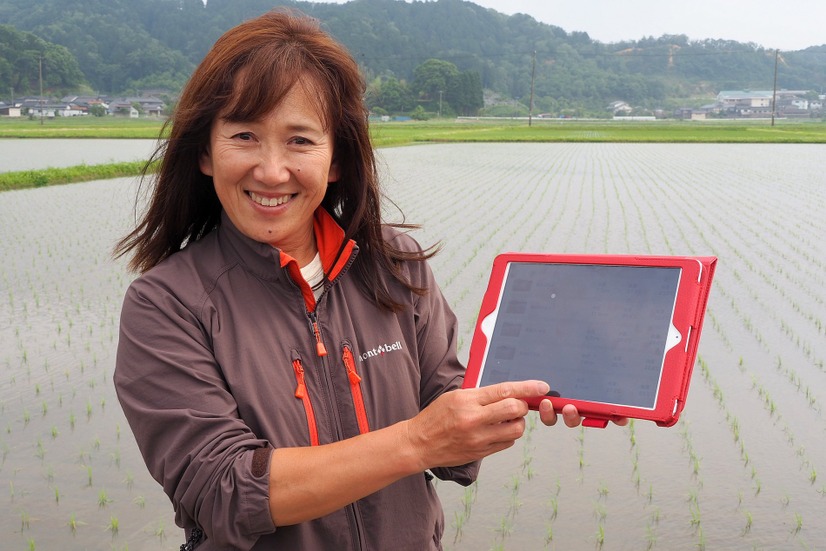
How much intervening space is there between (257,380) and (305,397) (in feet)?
0.28

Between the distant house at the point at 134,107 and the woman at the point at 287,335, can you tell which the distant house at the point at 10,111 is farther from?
the woman at the point at 287,335

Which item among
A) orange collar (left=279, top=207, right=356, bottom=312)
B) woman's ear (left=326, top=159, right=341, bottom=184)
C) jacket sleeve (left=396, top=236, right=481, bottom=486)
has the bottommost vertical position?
jacket sleeve (left=396, top=236, right=481, bottom=486)

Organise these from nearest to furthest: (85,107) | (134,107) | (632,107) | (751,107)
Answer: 1. (85,107)
2. (134,107)
3. (751,107)
4. (632,107)

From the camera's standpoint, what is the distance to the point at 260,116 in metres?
1.51

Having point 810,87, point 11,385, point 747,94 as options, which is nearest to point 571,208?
point 11,385

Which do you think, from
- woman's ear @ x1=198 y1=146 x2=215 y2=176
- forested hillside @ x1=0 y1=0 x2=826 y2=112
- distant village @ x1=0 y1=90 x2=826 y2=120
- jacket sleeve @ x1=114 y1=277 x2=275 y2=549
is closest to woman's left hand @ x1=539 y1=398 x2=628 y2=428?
jacket sleeve @ x1=114 y1=277 x2=275 y2=549

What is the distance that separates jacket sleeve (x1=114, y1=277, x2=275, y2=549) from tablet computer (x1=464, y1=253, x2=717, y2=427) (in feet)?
1.22

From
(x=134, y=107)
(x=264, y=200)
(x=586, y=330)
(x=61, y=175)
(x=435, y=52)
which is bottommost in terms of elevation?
(x=134, y=107)

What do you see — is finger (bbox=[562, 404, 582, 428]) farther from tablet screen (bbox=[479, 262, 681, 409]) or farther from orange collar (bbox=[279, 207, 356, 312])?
orange collar (bbox=[279, 207, 356, 312])

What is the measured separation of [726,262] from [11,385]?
6.67 meters

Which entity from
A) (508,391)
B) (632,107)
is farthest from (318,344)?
(632,107)

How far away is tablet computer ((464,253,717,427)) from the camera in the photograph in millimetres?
1345

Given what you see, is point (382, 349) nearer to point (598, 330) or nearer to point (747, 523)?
point (598, 330)

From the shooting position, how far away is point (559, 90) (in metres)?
109
